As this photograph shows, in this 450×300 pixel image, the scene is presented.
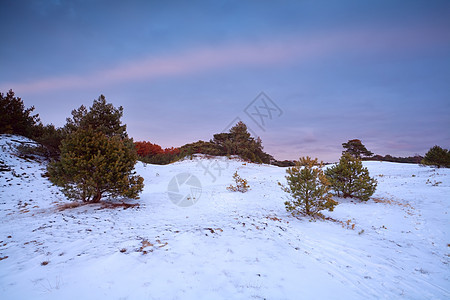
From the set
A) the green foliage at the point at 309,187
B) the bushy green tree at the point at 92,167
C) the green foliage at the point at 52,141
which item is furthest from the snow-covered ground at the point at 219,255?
the green foliage at the point at 52,141

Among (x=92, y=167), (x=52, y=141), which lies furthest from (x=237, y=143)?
(x=92, y=167)

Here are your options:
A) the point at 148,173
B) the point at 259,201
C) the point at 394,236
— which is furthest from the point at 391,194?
the point at 148,173

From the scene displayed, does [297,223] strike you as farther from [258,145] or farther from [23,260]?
[258,145]

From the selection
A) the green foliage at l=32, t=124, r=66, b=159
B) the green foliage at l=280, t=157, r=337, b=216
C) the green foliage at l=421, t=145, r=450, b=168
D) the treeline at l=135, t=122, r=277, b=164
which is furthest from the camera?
the treeline at l=135, t=122, r=277, b=164

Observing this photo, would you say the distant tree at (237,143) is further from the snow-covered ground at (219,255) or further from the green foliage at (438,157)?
the snow-covered ground at (219,255)

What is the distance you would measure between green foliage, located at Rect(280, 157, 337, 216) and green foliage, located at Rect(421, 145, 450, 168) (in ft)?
64.2

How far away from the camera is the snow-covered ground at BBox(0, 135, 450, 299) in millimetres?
2707

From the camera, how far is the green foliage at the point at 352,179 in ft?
32.8

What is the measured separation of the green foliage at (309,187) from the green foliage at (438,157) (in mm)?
19562

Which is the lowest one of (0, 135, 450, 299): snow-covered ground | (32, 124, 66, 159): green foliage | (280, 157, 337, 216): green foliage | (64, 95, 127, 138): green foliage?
(0, 135, 450, 299): snow-covered ground

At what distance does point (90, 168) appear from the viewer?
25.5 ft

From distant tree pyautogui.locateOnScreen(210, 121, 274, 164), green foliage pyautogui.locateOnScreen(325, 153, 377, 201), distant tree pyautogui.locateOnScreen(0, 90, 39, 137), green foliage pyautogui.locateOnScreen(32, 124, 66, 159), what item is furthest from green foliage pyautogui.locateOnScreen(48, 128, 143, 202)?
distant tree pyautogui.locateOnScreen(210, 121, 274, 164)

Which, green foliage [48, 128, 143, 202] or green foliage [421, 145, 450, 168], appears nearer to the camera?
green foliage [48, 128, 143, 202]

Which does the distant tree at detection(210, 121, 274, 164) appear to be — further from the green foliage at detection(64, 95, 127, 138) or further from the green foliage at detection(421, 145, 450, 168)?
the green foliage at detection(421, 145, 450, 168)
